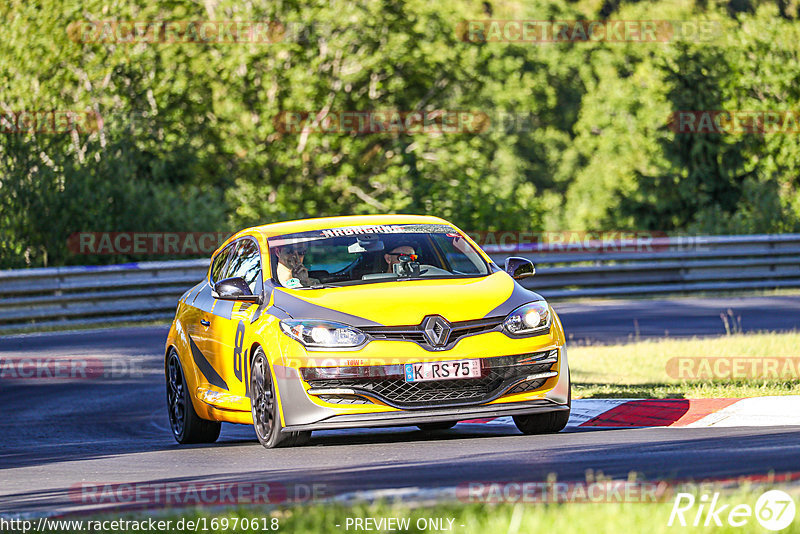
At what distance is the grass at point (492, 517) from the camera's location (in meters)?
5.25

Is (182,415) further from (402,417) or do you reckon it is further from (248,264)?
(402,417)

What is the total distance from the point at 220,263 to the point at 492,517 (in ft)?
19.7

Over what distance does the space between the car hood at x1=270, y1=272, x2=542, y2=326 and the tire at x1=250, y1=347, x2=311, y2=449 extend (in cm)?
40

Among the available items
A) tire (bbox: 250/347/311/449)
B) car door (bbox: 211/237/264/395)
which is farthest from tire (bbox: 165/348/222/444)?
tire (bbox: 250/347/311/449)

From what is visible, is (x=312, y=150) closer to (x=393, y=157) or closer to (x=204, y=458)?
(x=393, y=157)

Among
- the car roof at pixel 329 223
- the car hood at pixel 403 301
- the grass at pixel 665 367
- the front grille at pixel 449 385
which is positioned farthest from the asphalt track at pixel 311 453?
the grass at pixel 665 367

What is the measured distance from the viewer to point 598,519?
539cm

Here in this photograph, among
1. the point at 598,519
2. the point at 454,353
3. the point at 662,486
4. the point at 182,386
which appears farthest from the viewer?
Answer: the point at 182,386

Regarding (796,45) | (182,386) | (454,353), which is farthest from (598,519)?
(796,45)

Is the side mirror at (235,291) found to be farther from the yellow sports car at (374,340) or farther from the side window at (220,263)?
the side window at (220,263)

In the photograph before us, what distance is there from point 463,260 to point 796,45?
38319 millimetres

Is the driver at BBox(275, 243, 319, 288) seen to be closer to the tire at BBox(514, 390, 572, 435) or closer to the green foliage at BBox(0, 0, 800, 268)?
the tire at BBox(514, 390, 572, 435)

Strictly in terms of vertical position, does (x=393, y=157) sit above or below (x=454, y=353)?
below

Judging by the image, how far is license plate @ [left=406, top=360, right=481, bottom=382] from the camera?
8602 millimetres
